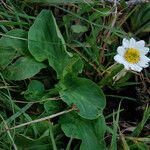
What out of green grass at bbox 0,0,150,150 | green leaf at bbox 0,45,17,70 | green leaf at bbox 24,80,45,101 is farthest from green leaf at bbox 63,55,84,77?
green leaf at bbox 0,45,17,70

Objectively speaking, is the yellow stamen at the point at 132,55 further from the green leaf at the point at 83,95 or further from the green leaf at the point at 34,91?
the green leaf at the point at 34,91

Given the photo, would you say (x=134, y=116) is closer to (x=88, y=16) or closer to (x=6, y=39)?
(x=88, y=16)

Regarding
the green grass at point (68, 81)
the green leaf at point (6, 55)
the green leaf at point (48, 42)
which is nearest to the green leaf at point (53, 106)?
the green grass at point (68, 81)

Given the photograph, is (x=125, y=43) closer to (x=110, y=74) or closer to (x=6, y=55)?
(x=110, y=74)

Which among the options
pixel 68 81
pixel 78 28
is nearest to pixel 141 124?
pixel 68 81

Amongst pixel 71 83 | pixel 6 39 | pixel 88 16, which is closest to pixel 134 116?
pixel 71 83

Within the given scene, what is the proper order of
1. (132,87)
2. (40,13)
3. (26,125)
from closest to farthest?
(26,125), (40,13), (132,87)

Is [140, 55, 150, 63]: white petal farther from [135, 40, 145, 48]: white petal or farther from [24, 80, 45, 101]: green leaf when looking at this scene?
[24, 80, 45, 101]: green leaf
